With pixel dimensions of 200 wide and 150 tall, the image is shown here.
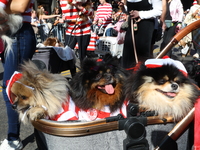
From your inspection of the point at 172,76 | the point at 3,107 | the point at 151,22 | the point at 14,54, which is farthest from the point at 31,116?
the point at 3,107

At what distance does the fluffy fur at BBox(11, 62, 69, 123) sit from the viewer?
154 cm

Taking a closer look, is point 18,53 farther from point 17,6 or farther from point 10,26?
point 17,6

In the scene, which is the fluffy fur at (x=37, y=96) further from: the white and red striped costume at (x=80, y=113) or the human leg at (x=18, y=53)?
the human leg at (x=18, y=53)

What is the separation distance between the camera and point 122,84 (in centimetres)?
171

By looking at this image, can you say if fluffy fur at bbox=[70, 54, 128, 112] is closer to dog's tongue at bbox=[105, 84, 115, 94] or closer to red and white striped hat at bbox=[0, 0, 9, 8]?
dog's tongue at bbox=[105, 84, 115, 94]

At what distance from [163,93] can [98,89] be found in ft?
1.53

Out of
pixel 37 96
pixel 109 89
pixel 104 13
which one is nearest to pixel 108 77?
pixel 109 89

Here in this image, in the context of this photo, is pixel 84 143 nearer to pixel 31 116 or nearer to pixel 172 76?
pixel 31 116

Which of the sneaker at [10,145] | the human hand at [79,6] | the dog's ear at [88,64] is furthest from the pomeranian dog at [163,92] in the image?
the human hand at [79,6]

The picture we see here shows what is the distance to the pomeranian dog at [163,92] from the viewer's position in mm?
1484

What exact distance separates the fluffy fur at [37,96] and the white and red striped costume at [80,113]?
0.15 ft

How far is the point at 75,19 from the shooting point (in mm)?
3596

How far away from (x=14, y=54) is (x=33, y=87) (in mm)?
480

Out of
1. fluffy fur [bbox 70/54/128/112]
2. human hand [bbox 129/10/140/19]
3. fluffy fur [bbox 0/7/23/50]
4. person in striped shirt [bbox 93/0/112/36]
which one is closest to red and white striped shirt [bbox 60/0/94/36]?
human hand [bbox 129/10/140/19]
